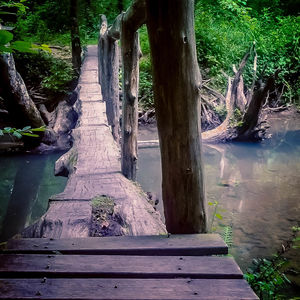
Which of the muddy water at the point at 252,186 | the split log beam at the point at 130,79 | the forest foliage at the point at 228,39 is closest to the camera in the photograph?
the split log beam at the point at 130,79

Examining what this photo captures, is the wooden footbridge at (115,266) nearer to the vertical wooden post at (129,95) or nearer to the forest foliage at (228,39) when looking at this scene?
the vertical wooden post at (129,95)

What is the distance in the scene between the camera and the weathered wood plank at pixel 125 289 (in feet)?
5.39

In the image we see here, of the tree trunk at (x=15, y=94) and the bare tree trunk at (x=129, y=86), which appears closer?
the bare tree trunk at (x=129, y=86)

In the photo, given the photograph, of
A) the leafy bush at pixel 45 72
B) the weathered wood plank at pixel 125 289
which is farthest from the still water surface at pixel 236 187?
the weathered wood plank at pixel 125 289

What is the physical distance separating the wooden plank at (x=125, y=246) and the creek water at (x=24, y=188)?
329 cm

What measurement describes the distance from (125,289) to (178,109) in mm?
1036

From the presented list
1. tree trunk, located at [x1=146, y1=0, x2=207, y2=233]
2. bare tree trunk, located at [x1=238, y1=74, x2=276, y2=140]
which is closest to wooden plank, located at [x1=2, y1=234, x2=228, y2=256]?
tree trunk, located at [x1=146, y1=0, x2=207, y2=233]

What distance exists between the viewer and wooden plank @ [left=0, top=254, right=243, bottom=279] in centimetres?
183

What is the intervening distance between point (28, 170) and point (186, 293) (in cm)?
620

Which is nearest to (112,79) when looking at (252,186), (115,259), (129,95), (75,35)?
(129,95)

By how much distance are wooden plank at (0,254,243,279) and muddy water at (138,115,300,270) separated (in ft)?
8.38

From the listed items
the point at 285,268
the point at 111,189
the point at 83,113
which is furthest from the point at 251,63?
the point at 111,189

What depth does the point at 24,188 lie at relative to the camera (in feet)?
22.0

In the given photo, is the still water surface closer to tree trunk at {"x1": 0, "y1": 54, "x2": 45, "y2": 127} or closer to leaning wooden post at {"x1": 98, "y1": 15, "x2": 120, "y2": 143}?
tree trunk at {"x1": 0, "y1": 54, "x2": 45, "y2": 127}
